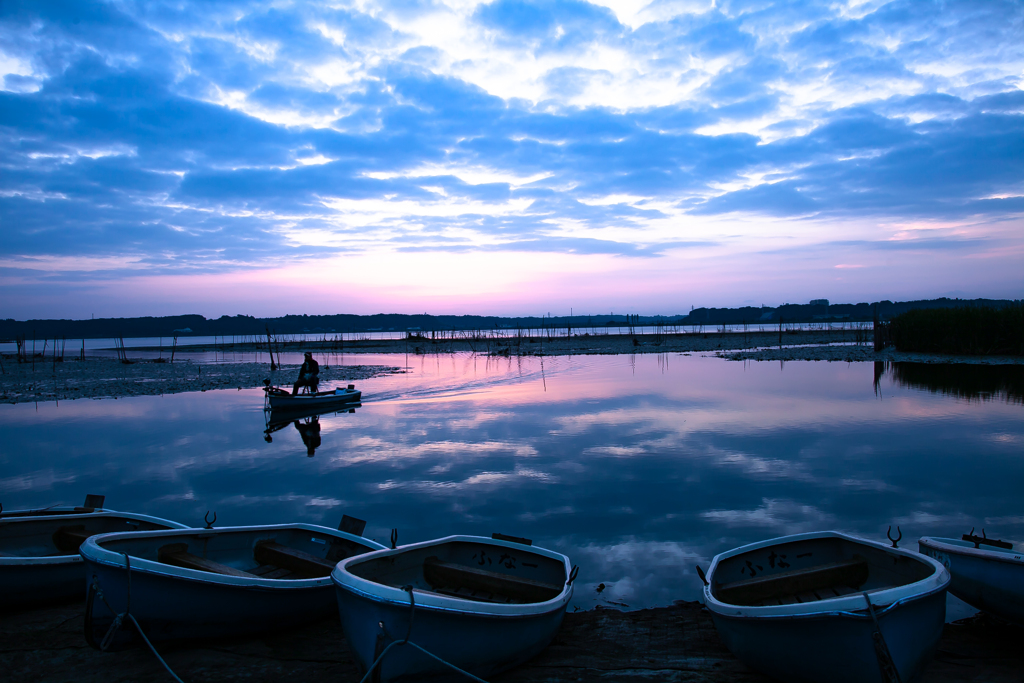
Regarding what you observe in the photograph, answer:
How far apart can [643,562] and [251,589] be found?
4085mm

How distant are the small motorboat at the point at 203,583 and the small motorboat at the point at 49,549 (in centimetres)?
94

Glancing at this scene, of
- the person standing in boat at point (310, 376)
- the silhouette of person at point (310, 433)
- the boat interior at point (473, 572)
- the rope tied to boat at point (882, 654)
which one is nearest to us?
the rope tied to boat at point (882, 654)

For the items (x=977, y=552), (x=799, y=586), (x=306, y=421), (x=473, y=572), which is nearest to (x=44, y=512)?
(x=473, y=572)

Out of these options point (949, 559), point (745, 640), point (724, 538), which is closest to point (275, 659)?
point (745, 640)

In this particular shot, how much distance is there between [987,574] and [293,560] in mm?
6071

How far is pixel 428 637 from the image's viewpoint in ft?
13.2

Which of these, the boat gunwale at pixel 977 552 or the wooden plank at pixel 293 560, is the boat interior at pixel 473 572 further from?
the boat gunwale at pixel 977 552

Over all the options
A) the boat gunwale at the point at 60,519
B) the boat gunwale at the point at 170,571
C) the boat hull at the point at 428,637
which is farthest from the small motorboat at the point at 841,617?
the boat gunwale at the point at 60,519

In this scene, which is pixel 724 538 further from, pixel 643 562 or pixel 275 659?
pixel 275 659

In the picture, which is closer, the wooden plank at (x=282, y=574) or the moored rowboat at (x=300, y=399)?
the wooden plank at (x=282, y=574)

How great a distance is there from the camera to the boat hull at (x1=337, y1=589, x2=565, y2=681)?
13.0 ft

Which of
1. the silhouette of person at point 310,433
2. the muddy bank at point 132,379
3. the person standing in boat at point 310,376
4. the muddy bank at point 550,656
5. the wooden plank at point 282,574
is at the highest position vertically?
the person standing in boat at point 310,376

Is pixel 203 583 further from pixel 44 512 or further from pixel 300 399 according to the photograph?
pixel 300 399

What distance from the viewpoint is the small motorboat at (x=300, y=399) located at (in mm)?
17719
